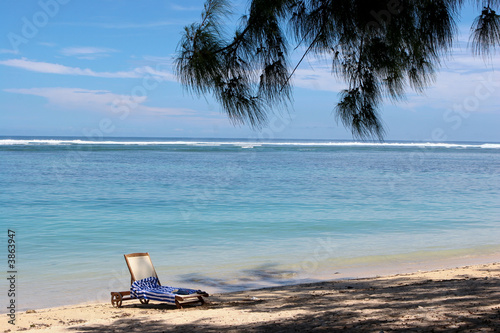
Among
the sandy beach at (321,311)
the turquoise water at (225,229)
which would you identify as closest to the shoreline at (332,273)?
the turquoise water at (225,229)

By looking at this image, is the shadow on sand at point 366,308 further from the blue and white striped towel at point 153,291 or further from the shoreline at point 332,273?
the shoreline at point 332,273

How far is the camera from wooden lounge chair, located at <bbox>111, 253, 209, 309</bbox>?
242 inches

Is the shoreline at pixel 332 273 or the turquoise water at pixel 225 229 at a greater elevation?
the turquoise water at pixel 225 229

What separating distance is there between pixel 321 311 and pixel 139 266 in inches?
111

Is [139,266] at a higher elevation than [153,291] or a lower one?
higher

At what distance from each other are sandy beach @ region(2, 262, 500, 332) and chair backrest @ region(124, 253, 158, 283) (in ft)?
1.32

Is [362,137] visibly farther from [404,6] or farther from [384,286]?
[384,286]

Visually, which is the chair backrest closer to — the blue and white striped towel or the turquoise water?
the blue and white striped towel

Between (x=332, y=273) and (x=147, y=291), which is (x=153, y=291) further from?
(x=332, y=273)

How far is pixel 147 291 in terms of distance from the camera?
6398 mm

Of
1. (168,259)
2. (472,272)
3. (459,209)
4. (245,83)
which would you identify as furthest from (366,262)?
(459,209)

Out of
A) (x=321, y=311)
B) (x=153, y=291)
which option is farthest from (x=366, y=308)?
(x=153, y=291)

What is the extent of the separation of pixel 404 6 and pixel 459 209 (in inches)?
510

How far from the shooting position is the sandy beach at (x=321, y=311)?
442cm
